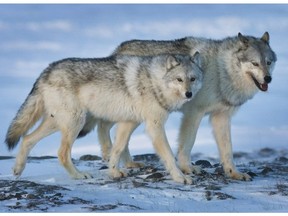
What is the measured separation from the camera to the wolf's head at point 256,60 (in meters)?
11.8

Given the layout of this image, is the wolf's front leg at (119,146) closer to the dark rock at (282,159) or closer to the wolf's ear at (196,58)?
the wolf's ear at (196,58)

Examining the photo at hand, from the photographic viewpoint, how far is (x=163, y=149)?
1126cm

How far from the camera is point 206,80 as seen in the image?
40.2ft

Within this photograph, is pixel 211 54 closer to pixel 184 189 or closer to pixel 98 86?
pixel 98 86

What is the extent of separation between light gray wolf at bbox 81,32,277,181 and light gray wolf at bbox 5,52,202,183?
29.4 inches

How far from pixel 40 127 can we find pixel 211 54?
3961mm

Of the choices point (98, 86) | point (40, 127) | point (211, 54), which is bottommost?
point (40, 127)

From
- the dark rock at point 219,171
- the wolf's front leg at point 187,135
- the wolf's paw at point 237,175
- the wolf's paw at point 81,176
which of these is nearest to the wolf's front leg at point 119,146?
the wolf's paw at point 81,176

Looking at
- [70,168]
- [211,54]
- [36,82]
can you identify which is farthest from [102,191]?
[211,54]

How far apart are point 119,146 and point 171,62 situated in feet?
6.55

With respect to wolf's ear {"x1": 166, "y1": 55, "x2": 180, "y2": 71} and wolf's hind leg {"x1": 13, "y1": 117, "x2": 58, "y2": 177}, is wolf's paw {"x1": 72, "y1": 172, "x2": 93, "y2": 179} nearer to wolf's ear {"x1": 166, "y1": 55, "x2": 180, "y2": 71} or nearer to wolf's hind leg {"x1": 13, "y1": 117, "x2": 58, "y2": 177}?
wolf's hind leg {"x1": 13, "y1": 117, "x2": 58, "y2": 177}

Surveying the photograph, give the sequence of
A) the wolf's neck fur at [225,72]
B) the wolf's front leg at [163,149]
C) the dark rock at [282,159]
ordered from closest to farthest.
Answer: the wolf's front leg at [163,149]
the wolf's neck fur at [225,72]
the dark rock at [282,159]

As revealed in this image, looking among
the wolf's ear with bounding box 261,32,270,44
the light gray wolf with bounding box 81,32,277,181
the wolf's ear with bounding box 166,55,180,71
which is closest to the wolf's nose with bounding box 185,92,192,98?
the wolf's ear with bounding box 166,55,180,71

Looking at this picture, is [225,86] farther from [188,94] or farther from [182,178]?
[182,178]
